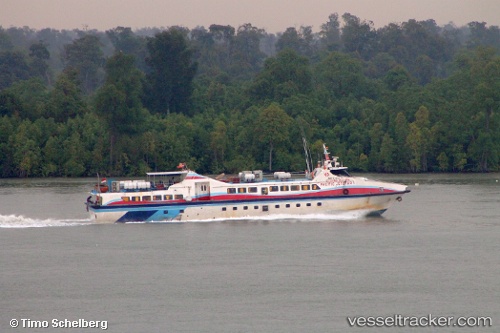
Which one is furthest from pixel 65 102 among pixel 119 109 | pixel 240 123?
pixel 240 123

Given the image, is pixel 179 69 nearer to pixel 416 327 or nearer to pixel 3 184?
pixel 3 184

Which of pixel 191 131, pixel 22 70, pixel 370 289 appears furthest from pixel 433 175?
pixel 22 70

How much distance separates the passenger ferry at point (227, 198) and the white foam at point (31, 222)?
6.83ft

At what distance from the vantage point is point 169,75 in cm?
13738

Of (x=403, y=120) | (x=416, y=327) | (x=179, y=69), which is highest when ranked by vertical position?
(x=179, y=69)

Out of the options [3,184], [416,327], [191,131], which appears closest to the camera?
[416,327]

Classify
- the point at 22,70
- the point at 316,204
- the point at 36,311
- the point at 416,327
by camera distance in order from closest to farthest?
the point at 416,327 → the point at 36,311 → the point at 316,204 → the point at 22,70

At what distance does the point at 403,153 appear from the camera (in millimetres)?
116438

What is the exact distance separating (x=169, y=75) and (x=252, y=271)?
9163cm

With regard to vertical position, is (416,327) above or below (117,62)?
below

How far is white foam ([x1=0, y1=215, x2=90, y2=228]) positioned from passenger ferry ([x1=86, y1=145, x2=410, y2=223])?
2081mm

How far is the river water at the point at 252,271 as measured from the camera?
1561 inches

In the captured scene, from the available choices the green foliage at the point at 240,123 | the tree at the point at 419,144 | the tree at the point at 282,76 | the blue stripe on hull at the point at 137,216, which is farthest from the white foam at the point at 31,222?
the tree at the point at 282,76

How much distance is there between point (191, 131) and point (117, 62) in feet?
40.7
